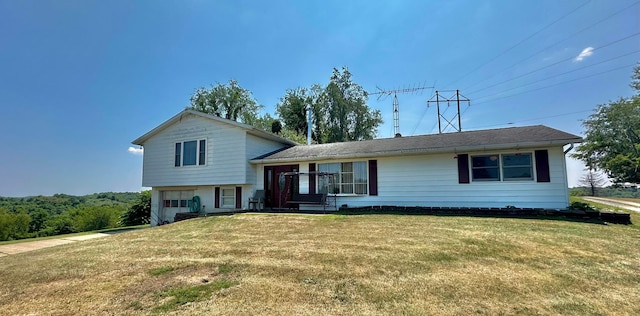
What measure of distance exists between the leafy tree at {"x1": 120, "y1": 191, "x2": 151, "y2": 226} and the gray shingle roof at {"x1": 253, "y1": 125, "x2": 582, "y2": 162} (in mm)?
12288

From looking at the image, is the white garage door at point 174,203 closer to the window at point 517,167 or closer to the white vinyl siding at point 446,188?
the white vinyl siding at point 446,188

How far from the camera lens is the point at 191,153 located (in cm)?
1516

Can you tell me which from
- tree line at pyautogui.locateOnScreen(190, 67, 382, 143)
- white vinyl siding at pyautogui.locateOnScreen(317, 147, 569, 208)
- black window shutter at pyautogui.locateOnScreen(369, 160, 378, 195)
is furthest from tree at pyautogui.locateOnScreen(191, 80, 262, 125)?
white vinyl siding at pyautogui.locateOnScreen(317, 147, 569, 208)

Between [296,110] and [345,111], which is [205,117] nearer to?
[345,111]

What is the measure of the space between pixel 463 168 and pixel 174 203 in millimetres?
14754

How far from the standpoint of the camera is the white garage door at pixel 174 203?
15.9 meters

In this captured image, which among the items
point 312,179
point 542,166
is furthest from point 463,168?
point 312,179

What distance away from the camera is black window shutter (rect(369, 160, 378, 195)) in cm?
1194

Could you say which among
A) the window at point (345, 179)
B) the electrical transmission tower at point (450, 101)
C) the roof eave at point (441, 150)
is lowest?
the window at point (345, 179)

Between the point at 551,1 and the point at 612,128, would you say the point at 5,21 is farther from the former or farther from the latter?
the point at 612,128

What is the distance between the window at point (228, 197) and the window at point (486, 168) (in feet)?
35.6

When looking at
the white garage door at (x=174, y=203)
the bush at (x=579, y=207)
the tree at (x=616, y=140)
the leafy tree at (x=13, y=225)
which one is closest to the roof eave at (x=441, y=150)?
the bush at (x=579, y=207)

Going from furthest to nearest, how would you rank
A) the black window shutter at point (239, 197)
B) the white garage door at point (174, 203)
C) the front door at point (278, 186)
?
the white garage door at point (174, 203) → the black window shutter at point (239, 197) → the front door at point (278, 186)

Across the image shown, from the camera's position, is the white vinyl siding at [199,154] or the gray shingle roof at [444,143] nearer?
the gray shingle roof at [444,143]
